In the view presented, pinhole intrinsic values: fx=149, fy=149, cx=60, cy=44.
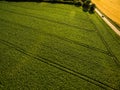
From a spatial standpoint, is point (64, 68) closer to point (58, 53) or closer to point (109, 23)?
point (58, 53)

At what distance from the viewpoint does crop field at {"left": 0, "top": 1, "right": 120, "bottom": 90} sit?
7.12 feet

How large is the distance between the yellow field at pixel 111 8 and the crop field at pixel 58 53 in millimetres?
425

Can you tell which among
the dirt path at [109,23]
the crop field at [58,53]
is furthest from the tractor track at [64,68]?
the dirt path at [109,23]

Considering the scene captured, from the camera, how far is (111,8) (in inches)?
199

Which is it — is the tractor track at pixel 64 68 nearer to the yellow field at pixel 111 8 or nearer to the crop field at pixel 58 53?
the crop field at pixel 58 53

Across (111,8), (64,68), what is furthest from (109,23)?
(64,68)

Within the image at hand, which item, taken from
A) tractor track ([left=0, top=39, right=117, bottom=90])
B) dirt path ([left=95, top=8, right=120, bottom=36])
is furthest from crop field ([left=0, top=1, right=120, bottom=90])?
dirt path ([left=95, top=8, right=120, bottom=36])

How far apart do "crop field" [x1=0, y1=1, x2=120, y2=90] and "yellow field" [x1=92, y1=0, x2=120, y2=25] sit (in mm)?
425

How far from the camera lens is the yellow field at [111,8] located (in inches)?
169

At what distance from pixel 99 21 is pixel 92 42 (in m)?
1.20

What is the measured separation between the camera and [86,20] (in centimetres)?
422

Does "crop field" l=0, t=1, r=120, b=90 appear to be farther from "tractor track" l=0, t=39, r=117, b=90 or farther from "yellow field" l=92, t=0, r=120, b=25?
"yellow field" l=92, t=0, r=120, b=25

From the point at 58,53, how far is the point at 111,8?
126 inches

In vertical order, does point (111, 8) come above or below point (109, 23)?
above
